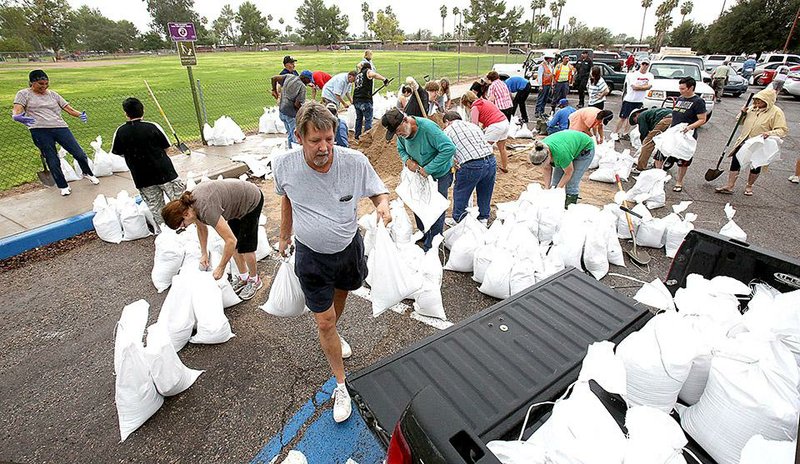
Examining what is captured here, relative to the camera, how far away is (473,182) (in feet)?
13.5

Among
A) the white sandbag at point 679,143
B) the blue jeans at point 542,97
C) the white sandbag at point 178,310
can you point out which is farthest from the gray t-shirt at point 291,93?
the blue jeans at point 542,97

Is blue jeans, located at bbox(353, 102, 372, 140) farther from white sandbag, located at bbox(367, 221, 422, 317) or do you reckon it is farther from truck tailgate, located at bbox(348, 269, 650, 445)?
truck tailgate, located at bbox(348, 269, 650, 445)

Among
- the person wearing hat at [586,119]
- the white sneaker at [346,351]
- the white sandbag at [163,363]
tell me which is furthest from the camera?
the person wearing hat at [586,119]

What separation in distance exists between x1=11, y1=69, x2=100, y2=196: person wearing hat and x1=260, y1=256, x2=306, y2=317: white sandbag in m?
4.89

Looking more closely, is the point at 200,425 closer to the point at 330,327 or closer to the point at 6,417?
the point at 330,327

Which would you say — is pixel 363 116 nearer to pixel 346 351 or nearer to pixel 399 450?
pixel 346 351

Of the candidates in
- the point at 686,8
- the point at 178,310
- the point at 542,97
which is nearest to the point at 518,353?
the point at 178,310

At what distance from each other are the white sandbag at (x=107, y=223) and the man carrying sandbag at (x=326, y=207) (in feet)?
11.1

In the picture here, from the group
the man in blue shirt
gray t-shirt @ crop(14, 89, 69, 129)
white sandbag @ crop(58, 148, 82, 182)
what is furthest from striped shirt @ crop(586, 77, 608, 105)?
white sandbag @ crop(58, 148, 82, 182)

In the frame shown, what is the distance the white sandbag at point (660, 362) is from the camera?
1435 millimetres

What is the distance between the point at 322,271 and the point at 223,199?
1.34 meters

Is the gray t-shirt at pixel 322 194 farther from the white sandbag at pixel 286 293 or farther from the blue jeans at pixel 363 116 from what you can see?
the blue jeans at pixel 363 116

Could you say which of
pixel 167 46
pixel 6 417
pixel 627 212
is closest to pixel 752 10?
pixel 627 212

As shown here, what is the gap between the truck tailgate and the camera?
167 cm
